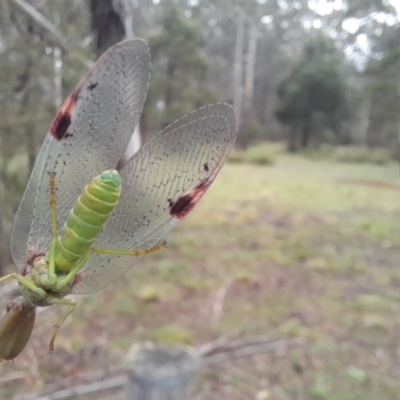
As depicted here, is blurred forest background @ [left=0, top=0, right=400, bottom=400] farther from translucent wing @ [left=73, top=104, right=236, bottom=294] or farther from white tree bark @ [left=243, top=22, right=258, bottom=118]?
translucent wing @ [left=73, top=104, right=236, bottom=294]

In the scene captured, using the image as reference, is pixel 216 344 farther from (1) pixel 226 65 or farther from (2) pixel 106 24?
(2) pixel 106 24

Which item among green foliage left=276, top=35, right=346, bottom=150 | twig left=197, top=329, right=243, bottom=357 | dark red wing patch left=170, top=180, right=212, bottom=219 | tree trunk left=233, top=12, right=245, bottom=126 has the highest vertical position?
dark red wing patch left=170, top=180, right=212, bottom=219

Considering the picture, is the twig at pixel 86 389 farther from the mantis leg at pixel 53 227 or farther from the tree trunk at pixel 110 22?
the mantis leg at pixel 53 227

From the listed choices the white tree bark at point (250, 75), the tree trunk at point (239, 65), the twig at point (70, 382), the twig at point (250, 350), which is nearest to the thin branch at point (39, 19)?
the tree trunk at point (239, 65)

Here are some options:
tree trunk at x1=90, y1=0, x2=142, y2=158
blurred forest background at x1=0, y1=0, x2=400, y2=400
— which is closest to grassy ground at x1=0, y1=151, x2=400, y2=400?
blurred forest background at x1=0, y1=0, x2=400, y2=400

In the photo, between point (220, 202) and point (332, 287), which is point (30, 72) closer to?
point (332, 287)
